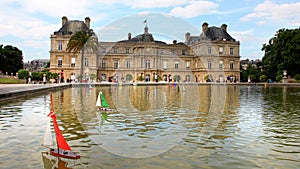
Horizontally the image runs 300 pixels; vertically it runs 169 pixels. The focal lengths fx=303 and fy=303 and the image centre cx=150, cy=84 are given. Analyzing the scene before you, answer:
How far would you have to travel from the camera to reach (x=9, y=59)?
2611 inches

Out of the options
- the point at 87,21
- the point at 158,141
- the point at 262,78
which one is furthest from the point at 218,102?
the point at 87,21

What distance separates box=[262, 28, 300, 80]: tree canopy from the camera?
52.6 metres

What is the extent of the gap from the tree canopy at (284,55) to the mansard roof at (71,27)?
1474 inches

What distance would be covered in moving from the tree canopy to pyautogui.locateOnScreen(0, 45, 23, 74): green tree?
5371 cm

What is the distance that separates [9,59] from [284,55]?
56182 millimetres

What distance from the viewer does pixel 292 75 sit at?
56.4m

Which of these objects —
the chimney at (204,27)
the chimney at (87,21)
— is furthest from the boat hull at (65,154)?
the chimney at (204,27)

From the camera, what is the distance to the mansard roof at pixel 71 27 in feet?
206

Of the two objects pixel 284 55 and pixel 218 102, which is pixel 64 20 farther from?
pixel 218 102

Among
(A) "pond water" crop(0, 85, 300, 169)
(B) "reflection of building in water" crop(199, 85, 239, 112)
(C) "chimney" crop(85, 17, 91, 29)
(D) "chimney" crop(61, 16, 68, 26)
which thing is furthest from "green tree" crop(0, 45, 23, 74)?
(A) "pond water" crop(0, 85, 300, 169)

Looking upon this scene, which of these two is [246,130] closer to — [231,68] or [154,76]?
[154,76]

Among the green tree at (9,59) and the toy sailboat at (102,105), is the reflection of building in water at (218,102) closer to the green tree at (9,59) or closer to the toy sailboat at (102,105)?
the toy sailboat at (102,105)

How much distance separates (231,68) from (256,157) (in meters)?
68.2

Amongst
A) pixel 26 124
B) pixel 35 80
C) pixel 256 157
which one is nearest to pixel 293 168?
pixel 256 157
